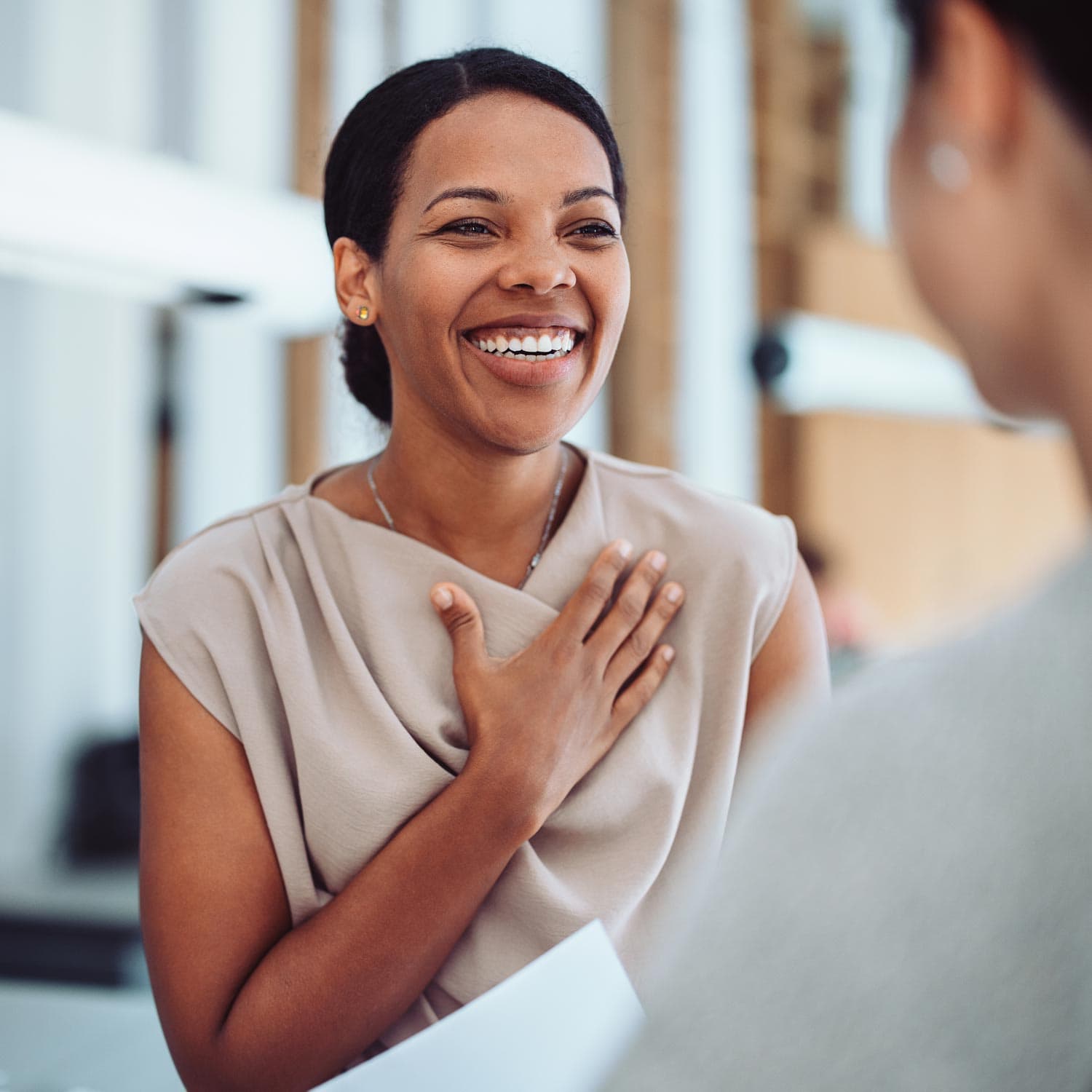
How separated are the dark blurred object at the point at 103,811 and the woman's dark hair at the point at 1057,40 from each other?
2.56m

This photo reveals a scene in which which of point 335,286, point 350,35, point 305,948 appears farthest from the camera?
point 350,35

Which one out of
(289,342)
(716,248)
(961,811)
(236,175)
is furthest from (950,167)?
(716,248)

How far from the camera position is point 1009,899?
45cm

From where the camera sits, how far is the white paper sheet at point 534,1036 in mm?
832

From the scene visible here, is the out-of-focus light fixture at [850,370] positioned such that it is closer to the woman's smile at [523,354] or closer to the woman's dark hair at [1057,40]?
the woman's smile at [523,354]

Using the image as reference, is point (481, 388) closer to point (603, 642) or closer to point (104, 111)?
point (603, 642)

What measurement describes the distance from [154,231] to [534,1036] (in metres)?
0.95

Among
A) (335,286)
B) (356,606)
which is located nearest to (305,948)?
(356,606)

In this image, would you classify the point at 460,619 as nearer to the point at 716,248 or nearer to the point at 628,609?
the point at 628,609

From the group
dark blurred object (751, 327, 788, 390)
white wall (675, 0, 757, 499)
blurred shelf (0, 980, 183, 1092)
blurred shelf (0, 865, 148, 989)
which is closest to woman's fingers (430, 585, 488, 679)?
blurred shelf (0, 980, 183, 1092)

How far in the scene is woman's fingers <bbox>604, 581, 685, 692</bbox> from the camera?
1083mm

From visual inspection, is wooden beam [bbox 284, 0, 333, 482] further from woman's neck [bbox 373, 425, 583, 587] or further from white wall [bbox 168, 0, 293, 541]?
woman's neck [bbox 373, 425, 583, 587]

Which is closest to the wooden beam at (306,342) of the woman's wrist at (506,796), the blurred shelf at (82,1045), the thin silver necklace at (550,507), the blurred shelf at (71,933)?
the blurred shelf at (71,933)

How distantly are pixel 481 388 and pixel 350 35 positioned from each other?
8.86ft
